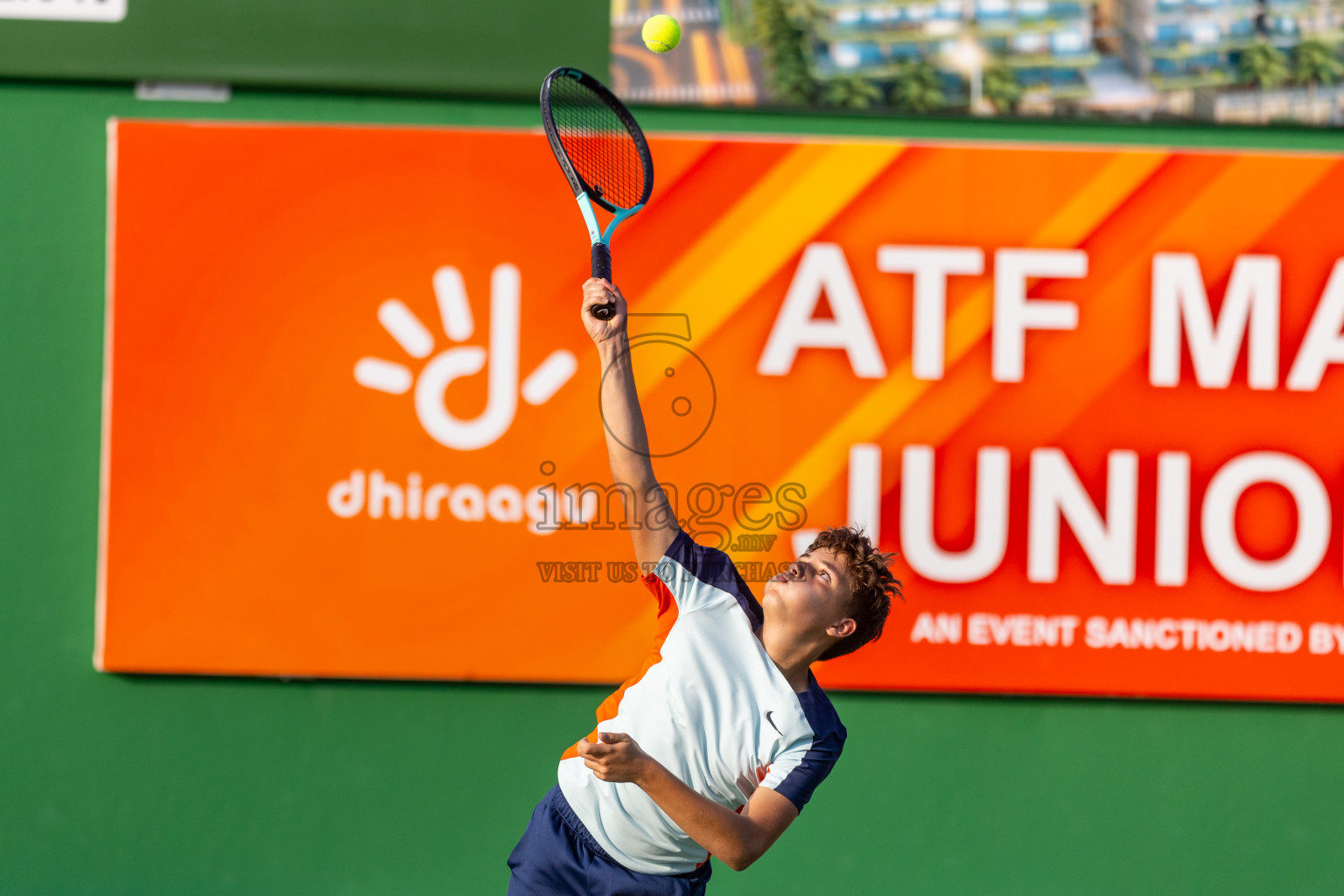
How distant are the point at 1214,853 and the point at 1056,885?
49 centimetres

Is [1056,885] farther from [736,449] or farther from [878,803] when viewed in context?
[736,449]

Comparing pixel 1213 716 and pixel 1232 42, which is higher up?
pixel 1232 42

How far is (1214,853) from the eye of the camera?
3547 mm

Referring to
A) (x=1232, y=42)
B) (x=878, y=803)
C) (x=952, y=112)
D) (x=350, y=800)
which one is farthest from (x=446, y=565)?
(x=1232, y=42)

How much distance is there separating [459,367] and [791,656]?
5.36ft

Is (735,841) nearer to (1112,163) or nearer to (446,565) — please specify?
(446,565)

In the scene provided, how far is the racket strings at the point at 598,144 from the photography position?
2.88 m

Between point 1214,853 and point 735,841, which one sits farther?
point 1214,853

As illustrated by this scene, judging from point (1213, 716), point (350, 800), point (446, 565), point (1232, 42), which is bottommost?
point (350, 800)

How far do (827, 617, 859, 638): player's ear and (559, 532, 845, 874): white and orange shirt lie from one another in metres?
0.13

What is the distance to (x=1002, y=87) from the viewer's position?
3484 mm

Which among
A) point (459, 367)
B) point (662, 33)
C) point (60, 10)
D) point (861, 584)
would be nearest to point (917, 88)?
point (662, 33)

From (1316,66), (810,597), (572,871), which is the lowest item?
(572,871)

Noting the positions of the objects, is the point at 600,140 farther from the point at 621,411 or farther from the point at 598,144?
the point at 621,411
